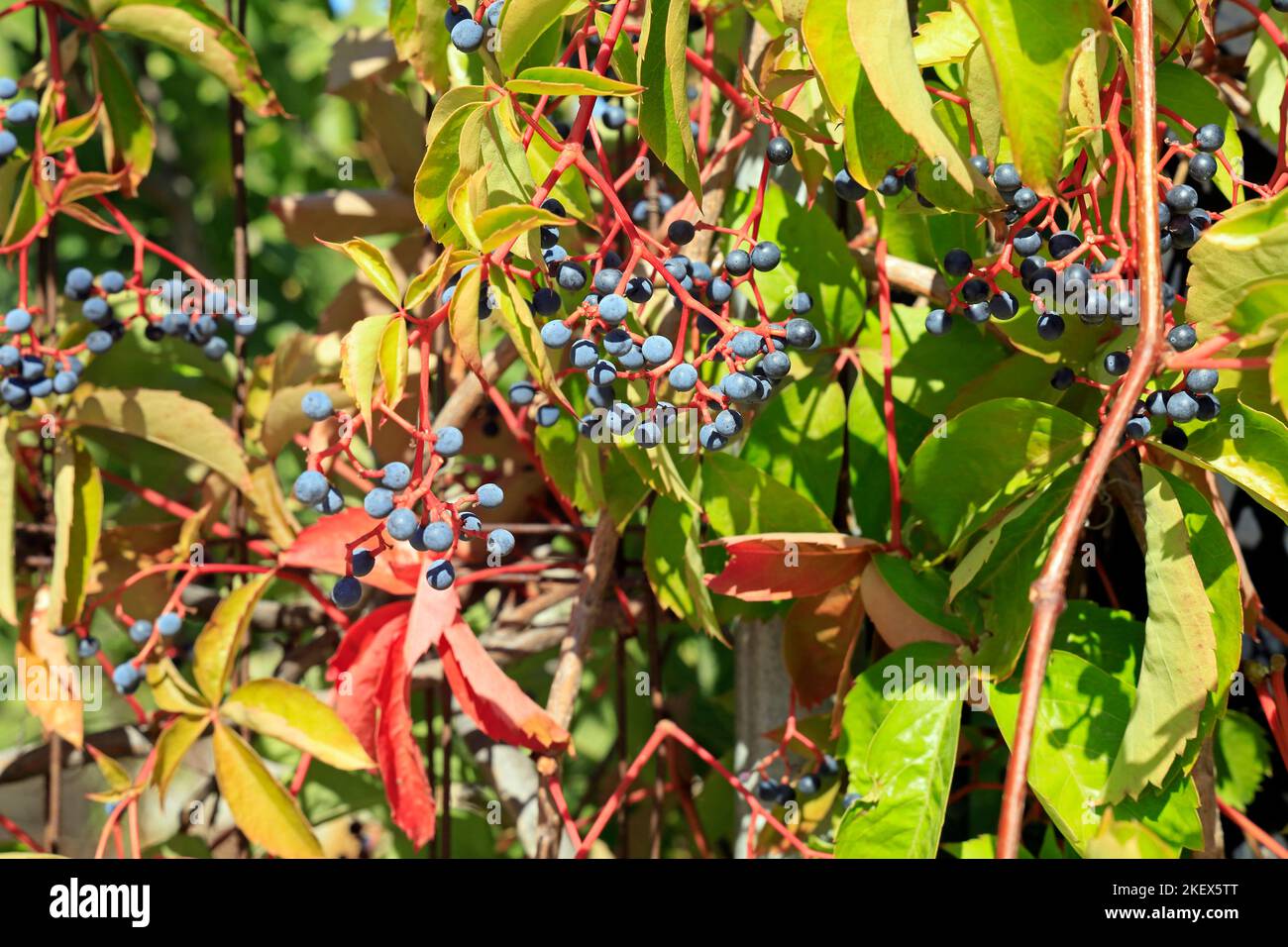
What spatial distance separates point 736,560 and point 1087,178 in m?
0.40

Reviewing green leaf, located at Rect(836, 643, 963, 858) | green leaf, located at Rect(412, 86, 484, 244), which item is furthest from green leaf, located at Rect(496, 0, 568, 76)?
green leaf, located at Rect(836, 643, 963, 858)

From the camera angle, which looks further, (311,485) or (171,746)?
(171,746)

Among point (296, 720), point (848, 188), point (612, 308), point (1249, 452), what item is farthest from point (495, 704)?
point (1249, 452)

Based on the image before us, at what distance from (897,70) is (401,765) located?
718 millimetres

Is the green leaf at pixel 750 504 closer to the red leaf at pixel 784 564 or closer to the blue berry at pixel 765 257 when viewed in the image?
the red leaf at pixel 784 564

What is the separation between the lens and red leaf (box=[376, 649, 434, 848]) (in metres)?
1.04

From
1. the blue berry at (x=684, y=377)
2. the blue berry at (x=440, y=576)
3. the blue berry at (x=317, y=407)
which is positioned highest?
the blue berry at (x=684, y=377)

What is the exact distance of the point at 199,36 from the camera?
1209mm

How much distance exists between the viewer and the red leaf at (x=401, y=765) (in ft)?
3.41

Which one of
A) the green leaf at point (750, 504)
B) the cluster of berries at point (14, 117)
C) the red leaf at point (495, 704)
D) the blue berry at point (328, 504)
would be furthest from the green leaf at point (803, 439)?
the cluster of berries at point (14, 117)

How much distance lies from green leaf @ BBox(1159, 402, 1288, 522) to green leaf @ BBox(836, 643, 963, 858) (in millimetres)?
258

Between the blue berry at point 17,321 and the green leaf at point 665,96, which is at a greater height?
the green leaf at point 665,96

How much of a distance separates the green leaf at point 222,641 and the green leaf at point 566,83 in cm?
62

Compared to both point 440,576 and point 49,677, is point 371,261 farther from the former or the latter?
point 49,677
